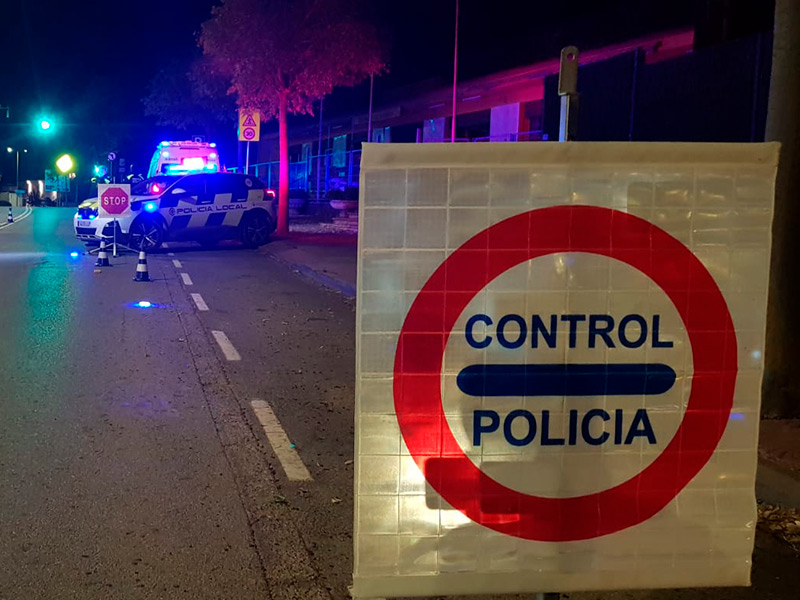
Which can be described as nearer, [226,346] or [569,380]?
[569,380]

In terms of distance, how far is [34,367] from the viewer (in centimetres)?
809

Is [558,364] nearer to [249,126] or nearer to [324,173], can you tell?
[249,126]

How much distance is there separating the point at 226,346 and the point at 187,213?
12154mm

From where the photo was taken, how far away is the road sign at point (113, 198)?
58.9 ft

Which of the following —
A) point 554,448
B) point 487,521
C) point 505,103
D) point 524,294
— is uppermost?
point 505,103

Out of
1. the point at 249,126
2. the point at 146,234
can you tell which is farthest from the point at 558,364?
the point at 249,126

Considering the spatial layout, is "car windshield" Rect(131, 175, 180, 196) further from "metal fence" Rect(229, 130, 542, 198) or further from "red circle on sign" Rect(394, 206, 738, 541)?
"red circle on sign" Rect(394, 206, 738, 541)

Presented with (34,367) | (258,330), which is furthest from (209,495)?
(258,330)

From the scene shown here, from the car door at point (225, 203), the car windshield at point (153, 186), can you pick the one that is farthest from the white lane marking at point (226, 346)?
the car door at point (225, 203)

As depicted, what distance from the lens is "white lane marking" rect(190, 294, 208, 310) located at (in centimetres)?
1221

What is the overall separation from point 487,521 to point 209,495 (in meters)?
2.87

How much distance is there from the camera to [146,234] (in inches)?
793

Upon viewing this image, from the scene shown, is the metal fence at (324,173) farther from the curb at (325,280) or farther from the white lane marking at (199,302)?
the white lane marking at (199,302)

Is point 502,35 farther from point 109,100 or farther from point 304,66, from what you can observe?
point 109,100
